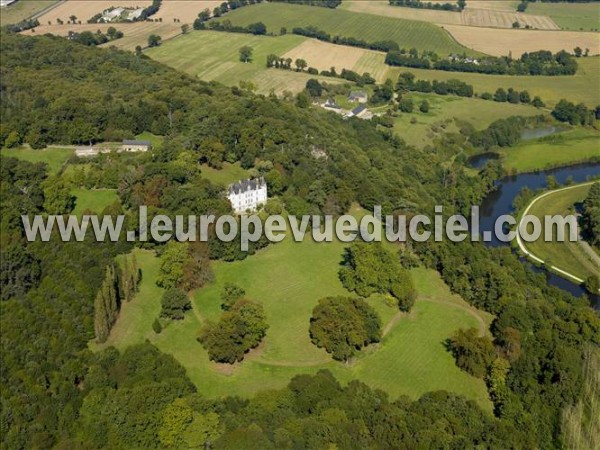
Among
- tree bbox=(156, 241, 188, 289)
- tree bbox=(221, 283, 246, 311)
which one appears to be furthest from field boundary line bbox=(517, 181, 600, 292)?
tree bbox=(156, 241, 188, 289)

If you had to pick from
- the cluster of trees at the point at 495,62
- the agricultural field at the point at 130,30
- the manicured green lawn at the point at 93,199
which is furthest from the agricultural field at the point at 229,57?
the manicured green lawn at the point at 93,199

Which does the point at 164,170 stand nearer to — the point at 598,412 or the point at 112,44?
the point at 598,412

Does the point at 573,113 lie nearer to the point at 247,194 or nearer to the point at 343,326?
the point at 247,194

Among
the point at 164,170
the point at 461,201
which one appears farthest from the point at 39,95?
the point at 461,201

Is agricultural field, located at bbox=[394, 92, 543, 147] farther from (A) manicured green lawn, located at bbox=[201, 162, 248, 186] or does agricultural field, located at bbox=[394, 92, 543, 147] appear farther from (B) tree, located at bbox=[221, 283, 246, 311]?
(B) tree, located at bbox=[221, 283, 246, 311]

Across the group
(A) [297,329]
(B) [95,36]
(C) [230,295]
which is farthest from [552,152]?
(B) [95,36]

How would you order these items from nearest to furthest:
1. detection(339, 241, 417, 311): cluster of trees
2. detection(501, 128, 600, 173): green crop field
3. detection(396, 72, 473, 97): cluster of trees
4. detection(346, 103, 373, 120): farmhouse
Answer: detection(339, 241, 417, 311): cluster of trees
detection(501, 128, 600, 173): green crop field
detection(346, 103, 373, 120): farmhouse
detection(396, 72, 473, 97): cluster of trees

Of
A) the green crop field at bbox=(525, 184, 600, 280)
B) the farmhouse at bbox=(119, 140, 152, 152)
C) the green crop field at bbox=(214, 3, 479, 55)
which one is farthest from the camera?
the green crop field at bbox=(214, 3, 479, 55)
